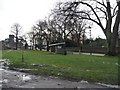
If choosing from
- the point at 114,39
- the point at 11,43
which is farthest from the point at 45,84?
the point at 11,43

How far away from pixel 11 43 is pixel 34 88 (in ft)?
346

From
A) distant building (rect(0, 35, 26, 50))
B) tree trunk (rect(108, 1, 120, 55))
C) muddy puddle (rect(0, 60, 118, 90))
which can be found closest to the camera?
muddy puddle (rect(0, 60, 118, 90))

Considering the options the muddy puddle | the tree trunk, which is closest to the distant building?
the tree trunk

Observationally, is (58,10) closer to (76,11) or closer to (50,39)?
(76,11)

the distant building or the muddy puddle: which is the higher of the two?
the distant building

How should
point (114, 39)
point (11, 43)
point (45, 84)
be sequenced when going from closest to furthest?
point (45, 84) → point (114, 39) → point (11, 43)

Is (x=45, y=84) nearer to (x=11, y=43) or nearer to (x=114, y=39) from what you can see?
(x=114, y=39)

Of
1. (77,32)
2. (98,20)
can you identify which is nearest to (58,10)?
(98,20)

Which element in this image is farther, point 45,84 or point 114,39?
point 114,39

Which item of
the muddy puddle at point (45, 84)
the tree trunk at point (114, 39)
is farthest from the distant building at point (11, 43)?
the muddy puddle at point (45, 84)

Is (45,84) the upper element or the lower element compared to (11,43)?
lower

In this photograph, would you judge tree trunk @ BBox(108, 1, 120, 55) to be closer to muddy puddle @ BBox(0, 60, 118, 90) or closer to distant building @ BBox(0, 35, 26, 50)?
muddy puddle @ BBox(0, 60, 118, 90)

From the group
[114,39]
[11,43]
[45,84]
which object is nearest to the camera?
[45,84]

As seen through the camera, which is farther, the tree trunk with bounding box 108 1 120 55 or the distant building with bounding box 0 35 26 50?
the distant building with bounding box 0 35 26 50
